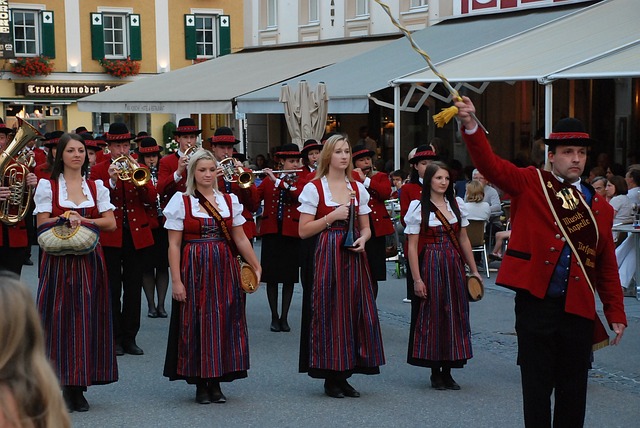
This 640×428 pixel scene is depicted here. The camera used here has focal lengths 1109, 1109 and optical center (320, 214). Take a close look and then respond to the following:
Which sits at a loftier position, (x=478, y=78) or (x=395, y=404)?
(x=478, y=78)

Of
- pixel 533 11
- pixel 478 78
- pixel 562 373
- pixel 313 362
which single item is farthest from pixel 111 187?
pixel 533 11

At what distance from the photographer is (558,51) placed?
14.9 metres

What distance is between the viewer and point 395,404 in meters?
7.49

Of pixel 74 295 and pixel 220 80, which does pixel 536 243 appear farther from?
pixel 220 80

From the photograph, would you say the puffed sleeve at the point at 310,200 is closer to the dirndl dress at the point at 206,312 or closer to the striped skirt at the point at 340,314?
the striped skirt at the point at 340,314

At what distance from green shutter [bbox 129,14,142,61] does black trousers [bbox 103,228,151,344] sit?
32.6 meters

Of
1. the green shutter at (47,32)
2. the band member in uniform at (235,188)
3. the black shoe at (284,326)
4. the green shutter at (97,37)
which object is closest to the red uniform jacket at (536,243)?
the band member in uniform at (235,188)

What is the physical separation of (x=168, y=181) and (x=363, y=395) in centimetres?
297

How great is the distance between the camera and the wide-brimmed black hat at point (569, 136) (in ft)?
18.0

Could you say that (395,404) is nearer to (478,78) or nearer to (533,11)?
(478,78)

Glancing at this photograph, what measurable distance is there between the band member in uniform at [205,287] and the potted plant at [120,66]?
34293mm

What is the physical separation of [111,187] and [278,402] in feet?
9.72

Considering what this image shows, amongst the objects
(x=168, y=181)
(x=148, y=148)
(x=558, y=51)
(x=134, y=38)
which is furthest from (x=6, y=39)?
(x=168, y=181)

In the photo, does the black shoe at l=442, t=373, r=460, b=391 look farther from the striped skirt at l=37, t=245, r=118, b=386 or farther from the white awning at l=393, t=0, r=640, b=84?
the white awning at l=393, t=0, r=640, b=84
